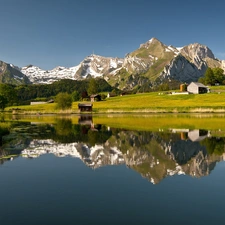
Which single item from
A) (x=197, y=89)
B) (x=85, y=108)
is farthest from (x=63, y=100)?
(x=197, y=89)

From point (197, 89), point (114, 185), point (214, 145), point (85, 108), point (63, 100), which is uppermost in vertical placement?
point (197, 89)

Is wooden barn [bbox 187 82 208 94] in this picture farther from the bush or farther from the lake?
the lake

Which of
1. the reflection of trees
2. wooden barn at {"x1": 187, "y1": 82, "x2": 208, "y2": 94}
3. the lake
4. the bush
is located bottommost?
the reflection of trees

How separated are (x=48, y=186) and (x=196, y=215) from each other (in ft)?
30.0

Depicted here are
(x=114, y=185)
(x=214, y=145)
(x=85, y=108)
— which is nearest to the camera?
(x=114, y=185)

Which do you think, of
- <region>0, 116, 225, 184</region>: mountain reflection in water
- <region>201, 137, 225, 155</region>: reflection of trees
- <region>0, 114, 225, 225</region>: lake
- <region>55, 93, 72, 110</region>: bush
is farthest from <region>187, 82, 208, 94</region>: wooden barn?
<region>0, 114, 225, 225</region>: lake

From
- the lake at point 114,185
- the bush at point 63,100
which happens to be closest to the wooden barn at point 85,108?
the bush at point 63,100

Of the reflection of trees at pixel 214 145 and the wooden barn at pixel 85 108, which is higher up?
the wooden barn at pixel 85 108

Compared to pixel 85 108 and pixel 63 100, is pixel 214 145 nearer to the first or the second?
pixel 85 108

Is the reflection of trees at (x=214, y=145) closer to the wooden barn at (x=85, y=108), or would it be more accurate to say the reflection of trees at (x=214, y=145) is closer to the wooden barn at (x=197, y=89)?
the wooden barn at (x=85, y=108)

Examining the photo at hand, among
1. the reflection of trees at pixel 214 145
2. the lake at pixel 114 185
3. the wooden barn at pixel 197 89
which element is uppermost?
the wooden barn at pixel 197 89

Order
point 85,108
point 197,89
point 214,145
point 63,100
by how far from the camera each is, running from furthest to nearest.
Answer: point 197,89
point 85,108
point 63,100
point 214,145

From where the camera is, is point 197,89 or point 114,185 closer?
point 114,185

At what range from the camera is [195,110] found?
9138cm
